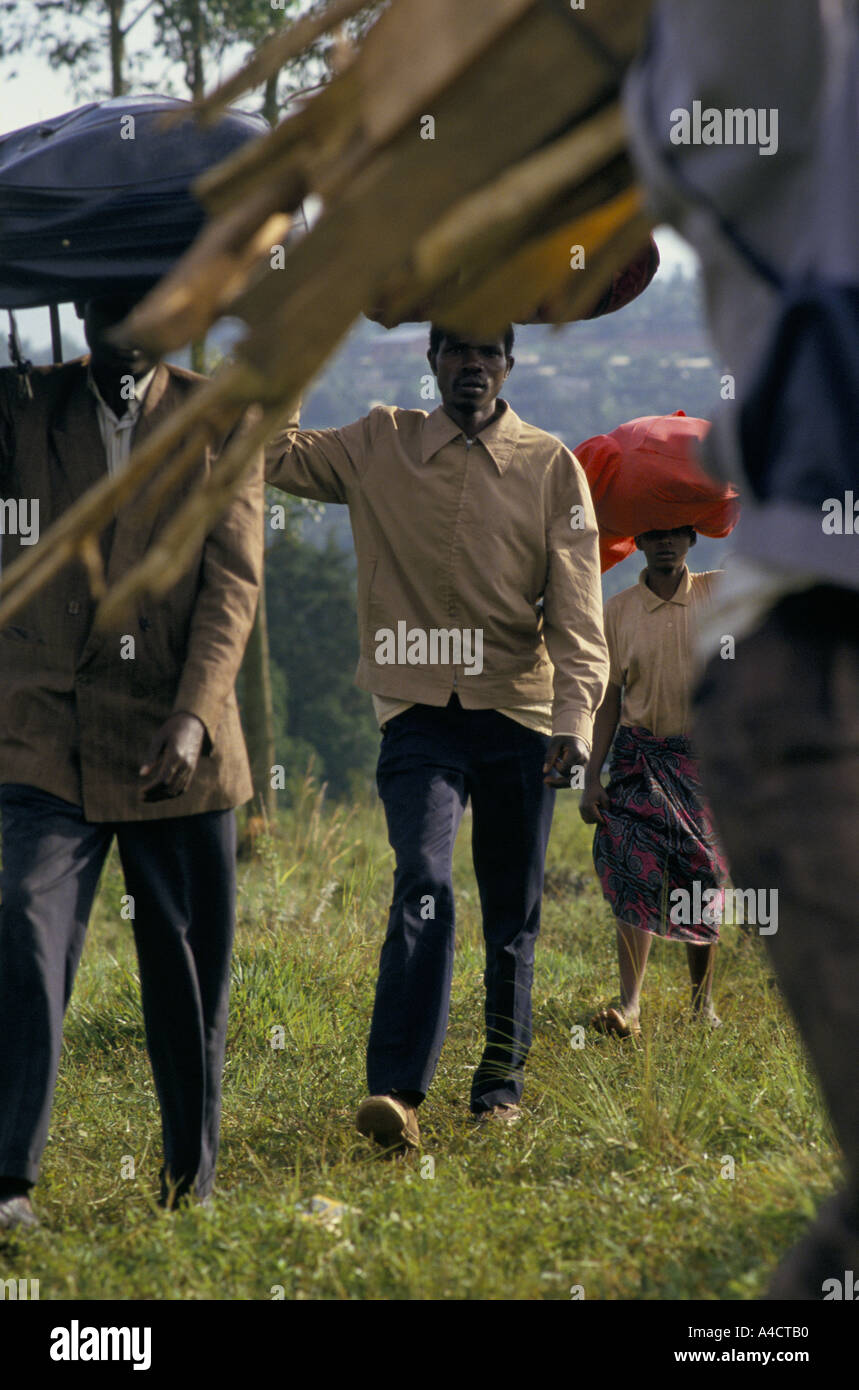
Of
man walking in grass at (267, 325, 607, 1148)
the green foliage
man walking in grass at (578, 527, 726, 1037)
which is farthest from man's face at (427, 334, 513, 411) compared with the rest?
the green foliage

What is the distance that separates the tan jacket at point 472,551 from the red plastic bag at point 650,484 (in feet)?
4.25

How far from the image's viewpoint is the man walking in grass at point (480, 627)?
4848mm

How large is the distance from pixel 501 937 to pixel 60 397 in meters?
2.14

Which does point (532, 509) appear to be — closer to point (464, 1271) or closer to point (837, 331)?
point (464, 1271)

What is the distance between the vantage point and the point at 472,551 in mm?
4988

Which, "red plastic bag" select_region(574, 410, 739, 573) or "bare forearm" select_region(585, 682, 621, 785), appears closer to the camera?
"red plastic bag" select_region(574, 410, 739, 573)

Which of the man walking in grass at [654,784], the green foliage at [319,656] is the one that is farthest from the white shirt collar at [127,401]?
the green foliage at [319,656]

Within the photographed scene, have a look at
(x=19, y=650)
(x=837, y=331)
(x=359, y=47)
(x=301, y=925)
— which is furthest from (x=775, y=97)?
(x=301, y=925)

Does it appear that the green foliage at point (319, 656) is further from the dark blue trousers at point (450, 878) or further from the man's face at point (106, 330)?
the man's face at point (106, 330)

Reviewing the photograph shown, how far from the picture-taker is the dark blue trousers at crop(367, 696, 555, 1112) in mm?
4520

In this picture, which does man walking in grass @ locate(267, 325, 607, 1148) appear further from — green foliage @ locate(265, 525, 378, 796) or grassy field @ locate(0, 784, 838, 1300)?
green foliage @ locate(265, 525, 378, 796)

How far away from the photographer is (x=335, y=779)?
49.6 metres

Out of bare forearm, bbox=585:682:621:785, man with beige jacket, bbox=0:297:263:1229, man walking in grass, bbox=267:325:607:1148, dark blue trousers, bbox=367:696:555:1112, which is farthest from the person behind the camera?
bare forearm, bbox=585:682:621:785

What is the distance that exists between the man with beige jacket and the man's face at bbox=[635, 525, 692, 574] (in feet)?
9.70
